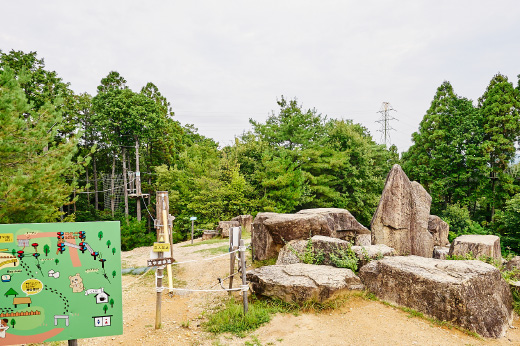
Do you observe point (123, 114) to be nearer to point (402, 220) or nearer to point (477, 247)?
point (402, 220)

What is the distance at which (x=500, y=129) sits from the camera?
67.9ft

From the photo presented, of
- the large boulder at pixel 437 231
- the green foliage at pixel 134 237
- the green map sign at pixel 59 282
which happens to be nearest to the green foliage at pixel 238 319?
the green map sign at pixel 59 282

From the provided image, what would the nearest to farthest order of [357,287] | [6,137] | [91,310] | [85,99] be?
[91,310] < [357,287] < [6,137] < [85,99]

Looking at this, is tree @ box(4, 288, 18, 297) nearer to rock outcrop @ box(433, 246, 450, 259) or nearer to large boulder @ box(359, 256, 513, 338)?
large boulder @ box(359, 256, 513, 338)

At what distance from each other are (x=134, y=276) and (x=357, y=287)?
6922 mm

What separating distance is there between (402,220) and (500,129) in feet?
52.9

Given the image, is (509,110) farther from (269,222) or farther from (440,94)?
(269,222)

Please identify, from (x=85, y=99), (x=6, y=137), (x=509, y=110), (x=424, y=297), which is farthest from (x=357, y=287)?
(x=85, y=99)

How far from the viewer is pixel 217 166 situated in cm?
2264

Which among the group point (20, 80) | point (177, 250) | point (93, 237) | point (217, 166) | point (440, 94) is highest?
point (440, 94)

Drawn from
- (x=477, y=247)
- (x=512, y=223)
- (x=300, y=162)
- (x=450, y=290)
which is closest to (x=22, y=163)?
(x=450, y=290)

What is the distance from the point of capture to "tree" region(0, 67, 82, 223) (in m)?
7.62

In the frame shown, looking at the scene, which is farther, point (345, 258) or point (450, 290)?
point (345, 258)

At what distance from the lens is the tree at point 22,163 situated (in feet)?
25.0
